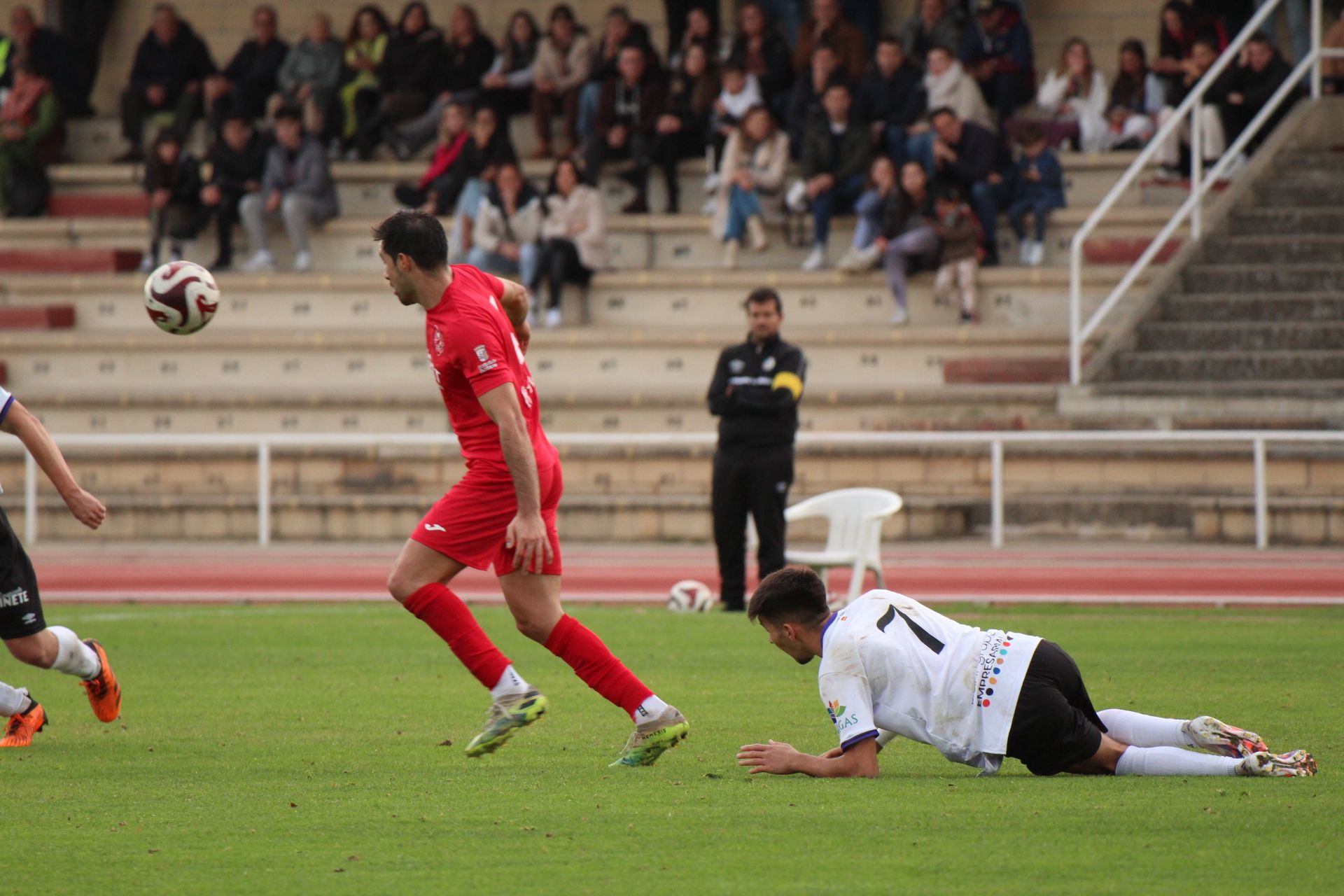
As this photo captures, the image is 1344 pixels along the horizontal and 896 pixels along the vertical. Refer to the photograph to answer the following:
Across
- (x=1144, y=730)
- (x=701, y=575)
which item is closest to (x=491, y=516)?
(x=1144, y=730)

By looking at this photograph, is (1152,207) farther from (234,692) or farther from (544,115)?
(234,692)

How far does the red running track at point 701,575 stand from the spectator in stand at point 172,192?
20.3 ft

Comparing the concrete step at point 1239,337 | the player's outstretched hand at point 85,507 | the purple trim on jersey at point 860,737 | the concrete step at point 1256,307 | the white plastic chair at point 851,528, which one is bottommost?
the white plastic chair at point 851,528

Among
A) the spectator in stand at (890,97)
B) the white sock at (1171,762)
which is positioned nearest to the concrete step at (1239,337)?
the spectator in stand at (890,97)

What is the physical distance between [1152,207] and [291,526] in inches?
410

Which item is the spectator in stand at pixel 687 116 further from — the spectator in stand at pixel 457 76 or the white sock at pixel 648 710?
the white sock at pixel 648 710

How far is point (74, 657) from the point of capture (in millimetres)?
7301

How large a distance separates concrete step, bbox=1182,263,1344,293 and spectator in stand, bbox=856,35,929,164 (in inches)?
148

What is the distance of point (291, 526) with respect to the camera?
17.5 metres

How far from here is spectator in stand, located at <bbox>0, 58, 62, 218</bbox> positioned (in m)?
23.0

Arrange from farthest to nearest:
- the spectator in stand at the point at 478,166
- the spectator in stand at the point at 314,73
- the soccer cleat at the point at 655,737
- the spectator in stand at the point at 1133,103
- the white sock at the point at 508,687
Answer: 1. the spectator in stand at the point at 314,73
2. the spectator in stand at the point at 1133,103
3. the spectator in stand at the point at 478,166
4. the white sock at the point at 508,687
5. the soccer cleat at the point at 655,737

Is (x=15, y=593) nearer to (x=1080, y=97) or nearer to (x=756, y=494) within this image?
(x=756, y=494)

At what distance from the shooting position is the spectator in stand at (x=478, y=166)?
20.7 metres

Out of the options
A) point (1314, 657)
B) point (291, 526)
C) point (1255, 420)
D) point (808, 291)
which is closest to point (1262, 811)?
point (1314, 657)
